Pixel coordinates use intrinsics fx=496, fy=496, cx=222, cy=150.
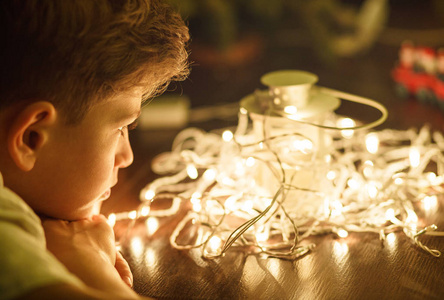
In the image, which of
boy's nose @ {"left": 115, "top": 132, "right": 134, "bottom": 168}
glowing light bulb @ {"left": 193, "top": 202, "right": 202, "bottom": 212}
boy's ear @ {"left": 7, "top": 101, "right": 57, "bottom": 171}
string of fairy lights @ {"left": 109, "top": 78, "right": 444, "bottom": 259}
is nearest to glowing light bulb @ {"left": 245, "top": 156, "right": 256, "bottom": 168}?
string of fairy lights @ {"left": 109, "top": 78, "right": 444, "bottom": 259}

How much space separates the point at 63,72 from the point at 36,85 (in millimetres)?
30

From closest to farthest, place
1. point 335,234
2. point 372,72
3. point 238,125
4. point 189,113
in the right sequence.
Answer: point 335,234 → point 238,125 → point 189,113 → point 372,72

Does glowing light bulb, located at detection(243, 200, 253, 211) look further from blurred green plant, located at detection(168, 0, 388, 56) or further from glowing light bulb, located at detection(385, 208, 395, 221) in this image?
blurred green plant, located at detection(168, 0, 388, 56)

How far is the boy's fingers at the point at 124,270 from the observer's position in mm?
600

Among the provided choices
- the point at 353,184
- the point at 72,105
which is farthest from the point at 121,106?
the point at 353,184

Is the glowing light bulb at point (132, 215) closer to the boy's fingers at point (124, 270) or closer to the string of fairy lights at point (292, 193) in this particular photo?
the string of fairy lights at point (292, 193)

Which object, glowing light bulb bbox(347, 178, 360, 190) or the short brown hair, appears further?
glowing light bulb bbox(347, 178, 360, 190)

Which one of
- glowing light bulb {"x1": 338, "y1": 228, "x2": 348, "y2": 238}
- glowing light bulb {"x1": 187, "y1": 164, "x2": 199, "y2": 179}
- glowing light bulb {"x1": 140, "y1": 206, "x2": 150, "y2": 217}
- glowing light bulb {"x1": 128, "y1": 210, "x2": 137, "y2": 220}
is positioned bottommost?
glowing light bulb {"x1": 128, "y1": 210, "x2": 137, "y2": 220}

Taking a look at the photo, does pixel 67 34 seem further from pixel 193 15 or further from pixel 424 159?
pixel 193 15

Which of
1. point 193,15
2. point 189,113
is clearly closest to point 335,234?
point 189,113

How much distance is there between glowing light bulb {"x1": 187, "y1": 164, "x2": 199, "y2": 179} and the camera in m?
0.89

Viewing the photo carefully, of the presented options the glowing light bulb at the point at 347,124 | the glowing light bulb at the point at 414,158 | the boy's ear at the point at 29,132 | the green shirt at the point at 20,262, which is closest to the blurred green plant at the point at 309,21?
the glowing light bulb at the point at 347,124

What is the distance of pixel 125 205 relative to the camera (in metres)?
0.82

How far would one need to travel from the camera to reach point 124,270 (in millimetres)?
615
